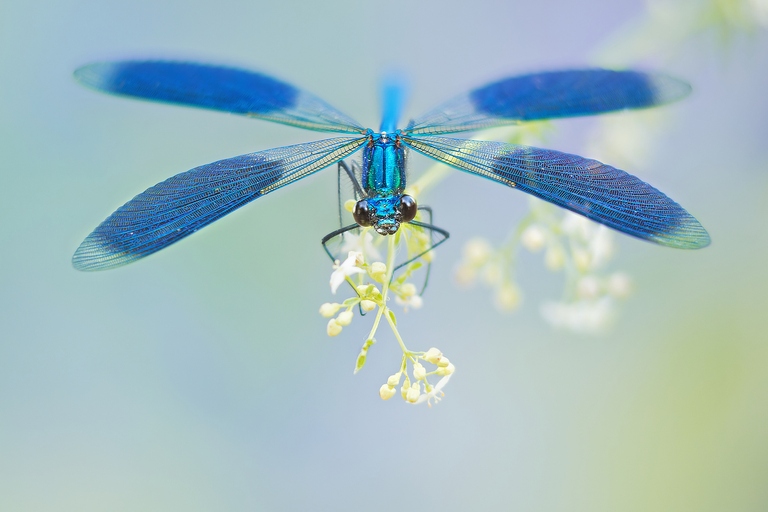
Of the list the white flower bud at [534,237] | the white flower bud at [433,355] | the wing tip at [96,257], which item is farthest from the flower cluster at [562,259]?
the wing tip at [96,257]

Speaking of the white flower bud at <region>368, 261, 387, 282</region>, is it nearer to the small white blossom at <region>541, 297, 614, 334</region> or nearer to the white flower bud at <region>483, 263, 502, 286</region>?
the white flower bud at <region>483, 263, 502, 286</region>

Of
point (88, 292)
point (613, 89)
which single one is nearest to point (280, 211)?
point (88, 292)

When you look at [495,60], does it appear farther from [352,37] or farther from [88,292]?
[88,292]

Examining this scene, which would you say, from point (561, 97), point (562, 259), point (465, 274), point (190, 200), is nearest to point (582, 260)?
point (562, 259)

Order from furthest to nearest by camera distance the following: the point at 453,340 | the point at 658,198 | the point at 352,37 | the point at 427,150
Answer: the point at 352,37
the point at 453,340
the point at 427,150
the point at 658,198

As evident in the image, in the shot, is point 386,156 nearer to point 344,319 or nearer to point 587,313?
point 344,319
